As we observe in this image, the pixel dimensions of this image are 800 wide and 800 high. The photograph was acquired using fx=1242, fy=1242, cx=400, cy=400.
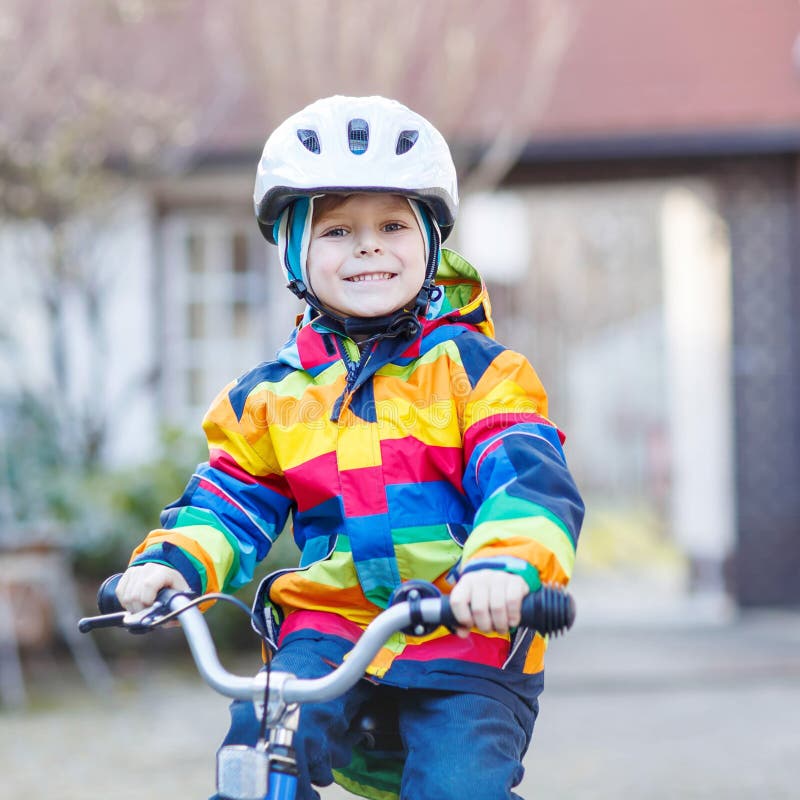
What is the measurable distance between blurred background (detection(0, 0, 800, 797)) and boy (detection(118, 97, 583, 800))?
Answer: 4.25m

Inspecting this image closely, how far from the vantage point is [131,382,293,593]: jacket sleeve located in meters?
2.20

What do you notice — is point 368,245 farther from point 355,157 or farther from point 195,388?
point 195,388

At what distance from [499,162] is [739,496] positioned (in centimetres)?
→ 259

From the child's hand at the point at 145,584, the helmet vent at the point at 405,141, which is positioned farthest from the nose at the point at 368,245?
the child's hand at the point at 145,584

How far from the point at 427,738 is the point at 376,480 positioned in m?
0.44

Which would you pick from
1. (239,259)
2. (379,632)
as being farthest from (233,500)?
(239,259)

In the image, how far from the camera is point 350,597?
86.7 inches

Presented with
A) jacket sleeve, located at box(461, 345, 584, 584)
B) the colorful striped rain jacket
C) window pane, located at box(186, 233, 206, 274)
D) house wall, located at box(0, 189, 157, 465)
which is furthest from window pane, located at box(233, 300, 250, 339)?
jacket sleeve, located at box(461, 345, 584, 584)

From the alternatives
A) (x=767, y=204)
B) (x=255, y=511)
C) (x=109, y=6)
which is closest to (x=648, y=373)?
(x=767, y=204)

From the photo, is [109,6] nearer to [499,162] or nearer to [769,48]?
[499,162]

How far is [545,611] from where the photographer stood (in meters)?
1.75

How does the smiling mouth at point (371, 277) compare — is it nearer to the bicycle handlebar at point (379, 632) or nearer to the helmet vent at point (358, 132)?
the helmet vent at point (358, 132)

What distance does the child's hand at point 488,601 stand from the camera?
177cm

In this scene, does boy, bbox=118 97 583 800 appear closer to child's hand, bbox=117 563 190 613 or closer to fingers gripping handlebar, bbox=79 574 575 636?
child's hand, bbox=117 563 190 613
